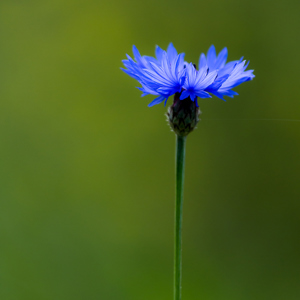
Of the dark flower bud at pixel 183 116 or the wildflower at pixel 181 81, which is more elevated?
the wildflower at pixel 181 81

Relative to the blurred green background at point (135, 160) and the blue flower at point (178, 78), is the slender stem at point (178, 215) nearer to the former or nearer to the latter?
the blue flower at point (178, 78)

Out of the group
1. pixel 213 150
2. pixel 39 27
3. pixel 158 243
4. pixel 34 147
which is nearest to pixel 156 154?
pixel 213 150

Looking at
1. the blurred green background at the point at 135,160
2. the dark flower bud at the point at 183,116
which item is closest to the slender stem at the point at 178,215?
the dark flower bud at the point at 183,116

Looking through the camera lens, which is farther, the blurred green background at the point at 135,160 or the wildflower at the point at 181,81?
the blurred green background at the point at 135,160

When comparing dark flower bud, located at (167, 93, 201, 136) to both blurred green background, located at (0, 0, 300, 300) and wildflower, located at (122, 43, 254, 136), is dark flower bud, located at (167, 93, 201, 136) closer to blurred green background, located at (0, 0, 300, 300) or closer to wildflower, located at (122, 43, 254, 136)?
wildflower, located at (122, 43, 254, 136)

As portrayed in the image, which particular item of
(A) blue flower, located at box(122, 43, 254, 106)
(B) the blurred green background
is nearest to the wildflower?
(A) blue flower, located at box(122, 43, 254, 106)

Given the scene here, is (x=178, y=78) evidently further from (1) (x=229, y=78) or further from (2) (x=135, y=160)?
(2) (x=135, y=160)

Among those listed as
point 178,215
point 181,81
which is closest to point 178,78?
point 181,81
